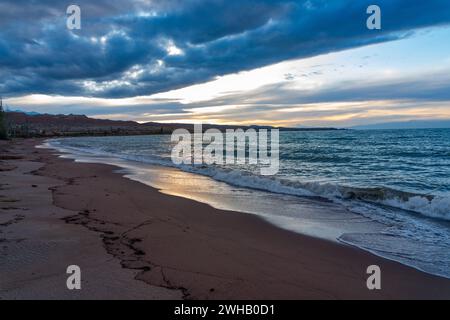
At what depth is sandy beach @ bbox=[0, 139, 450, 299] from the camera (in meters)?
4.49

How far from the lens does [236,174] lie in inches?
706

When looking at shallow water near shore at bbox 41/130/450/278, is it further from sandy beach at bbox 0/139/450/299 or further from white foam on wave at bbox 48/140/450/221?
sandy beach at bbox 0/139/450/299

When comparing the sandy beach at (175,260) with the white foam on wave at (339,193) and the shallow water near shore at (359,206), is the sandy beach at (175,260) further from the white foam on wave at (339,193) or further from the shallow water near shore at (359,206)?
the white foam on wave at (339,193)

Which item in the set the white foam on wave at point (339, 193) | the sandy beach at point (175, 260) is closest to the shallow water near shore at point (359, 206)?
the white foam on wave at point (339, 193)

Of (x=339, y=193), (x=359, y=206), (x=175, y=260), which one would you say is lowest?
(x=359, y=206)

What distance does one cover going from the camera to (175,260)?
5.53 meters

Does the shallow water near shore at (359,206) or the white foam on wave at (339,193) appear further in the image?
the white foam on wave at (339,193)

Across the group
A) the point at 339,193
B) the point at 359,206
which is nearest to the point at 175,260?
the point at 359,206

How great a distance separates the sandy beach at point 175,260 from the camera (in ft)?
14.7

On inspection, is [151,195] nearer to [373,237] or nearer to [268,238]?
[268,238]

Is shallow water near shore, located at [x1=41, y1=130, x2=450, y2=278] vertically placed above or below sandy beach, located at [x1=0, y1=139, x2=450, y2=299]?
below

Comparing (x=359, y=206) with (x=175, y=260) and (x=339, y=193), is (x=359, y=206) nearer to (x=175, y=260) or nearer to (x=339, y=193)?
(x=339, y=193)

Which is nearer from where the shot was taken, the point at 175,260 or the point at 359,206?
the point at 175,260

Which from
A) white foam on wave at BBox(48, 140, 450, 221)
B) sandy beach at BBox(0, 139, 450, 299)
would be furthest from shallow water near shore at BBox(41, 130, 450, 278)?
sandy beach at BBox(0, 139, 450, 299)
